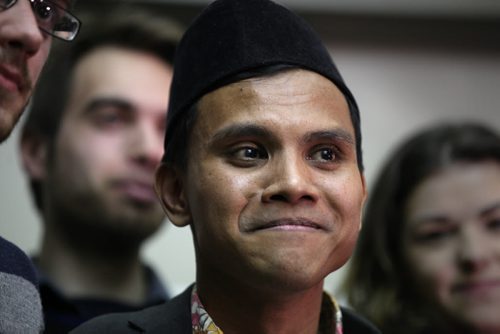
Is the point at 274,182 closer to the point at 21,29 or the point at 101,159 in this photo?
the point at 21,29

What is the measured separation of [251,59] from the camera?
3.67 ft

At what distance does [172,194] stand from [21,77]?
0.90ft

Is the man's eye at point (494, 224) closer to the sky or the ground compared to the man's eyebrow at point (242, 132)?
closer to the ground

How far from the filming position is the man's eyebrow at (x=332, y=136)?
1.09m

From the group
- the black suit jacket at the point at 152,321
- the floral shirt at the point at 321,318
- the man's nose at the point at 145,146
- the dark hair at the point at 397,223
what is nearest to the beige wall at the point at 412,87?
the dark hair at the point at 397,223

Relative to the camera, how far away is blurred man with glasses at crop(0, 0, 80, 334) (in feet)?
3.55

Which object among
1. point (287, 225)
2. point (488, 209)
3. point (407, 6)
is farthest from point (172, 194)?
point (407, 6)

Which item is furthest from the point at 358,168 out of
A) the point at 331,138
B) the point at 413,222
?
the point at 413,222

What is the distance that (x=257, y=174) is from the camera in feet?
3.53

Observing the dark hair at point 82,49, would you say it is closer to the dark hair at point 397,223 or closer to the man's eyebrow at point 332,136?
the dark hair at point 397,223

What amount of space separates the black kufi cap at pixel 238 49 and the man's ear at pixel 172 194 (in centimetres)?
5

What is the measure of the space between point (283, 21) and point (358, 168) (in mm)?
229

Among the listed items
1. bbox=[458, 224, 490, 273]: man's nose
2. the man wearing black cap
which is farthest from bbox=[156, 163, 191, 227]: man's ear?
bbox=[458, 224, 490, 273]: man's nose

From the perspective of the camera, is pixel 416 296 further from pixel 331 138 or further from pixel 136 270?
pixel 331 138
